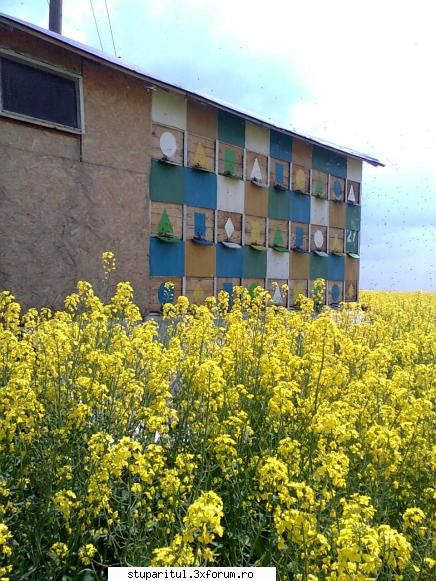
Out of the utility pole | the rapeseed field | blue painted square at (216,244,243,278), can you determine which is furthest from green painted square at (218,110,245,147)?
the rapeseed field

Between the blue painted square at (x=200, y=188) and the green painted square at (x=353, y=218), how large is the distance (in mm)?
6097

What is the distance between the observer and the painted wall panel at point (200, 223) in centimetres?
1064

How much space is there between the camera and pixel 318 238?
47.9 ft

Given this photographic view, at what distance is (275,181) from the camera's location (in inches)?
505

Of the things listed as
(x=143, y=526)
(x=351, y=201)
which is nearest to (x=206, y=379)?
(x=143, y=526)

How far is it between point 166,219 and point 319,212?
19.0 ft

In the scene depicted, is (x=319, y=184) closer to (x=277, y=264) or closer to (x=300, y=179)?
(x=300, y=179)

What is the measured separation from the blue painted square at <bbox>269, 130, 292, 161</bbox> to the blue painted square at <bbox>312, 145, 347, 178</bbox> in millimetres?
1243

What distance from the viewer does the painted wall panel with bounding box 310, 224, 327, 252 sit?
1432 cm

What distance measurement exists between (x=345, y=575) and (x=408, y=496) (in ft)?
5.40

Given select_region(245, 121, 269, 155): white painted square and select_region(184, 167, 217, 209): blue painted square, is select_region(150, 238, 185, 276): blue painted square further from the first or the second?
select_region(245, 121, 269, 155): white painted square

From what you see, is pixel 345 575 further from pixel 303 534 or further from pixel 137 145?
pixel 137 145

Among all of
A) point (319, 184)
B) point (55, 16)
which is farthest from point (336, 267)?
point (55, 16)

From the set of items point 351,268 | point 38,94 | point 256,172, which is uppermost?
point 38,94
